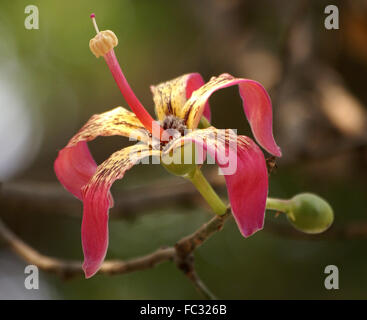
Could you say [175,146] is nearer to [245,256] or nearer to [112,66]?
[112,66]

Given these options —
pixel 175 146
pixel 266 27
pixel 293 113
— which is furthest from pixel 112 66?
pixel 266 27

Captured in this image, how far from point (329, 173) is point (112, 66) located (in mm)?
1505

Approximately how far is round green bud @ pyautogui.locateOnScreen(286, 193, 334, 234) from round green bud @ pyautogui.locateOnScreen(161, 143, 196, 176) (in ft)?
0.79

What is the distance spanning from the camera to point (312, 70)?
257cm

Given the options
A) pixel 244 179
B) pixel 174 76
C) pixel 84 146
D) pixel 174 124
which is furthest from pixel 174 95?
pixel 174 76

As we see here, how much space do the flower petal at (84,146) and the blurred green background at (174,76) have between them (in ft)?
4.42

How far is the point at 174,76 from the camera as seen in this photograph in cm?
322

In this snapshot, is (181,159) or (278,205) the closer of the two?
(181,159)

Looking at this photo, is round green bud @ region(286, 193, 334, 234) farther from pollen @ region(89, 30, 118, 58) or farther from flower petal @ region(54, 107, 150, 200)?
pollen @ region(89, 30, 118, 58)

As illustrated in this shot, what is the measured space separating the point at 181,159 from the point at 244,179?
0.16m

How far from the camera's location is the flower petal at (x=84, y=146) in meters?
1.21

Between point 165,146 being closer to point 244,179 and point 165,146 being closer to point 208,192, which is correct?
point 208,192

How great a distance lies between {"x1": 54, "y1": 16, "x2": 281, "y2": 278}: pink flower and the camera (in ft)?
3.07
